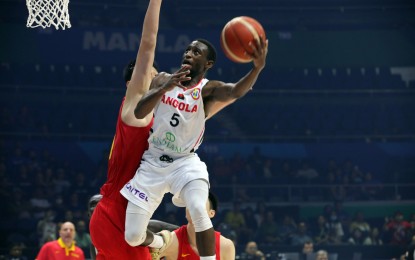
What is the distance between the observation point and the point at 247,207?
1591 centimetres

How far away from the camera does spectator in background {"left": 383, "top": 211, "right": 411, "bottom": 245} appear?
619 inches

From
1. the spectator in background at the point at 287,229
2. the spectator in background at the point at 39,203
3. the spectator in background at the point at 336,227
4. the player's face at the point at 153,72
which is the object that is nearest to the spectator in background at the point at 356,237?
the spectator in background at the point at 336,227

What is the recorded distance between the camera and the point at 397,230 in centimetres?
1588

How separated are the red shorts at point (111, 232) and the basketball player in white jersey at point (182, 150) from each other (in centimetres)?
14

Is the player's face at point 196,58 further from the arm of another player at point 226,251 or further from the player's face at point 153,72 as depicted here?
the arm of another player at point 226,251

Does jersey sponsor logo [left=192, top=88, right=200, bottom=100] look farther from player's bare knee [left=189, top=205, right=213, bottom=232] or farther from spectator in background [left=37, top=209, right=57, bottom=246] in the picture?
spectator in background [left=37, top=209, right=57, bottom=246]

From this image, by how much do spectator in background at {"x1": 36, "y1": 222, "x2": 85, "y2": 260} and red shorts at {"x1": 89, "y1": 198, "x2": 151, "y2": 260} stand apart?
159 inches

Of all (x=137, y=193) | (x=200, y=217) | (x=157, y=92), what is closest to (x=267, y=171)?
(x=137, y=193)

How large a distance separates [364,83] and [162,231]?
15.0 m

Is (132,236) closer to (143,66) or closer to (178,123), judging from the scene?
(178,123)

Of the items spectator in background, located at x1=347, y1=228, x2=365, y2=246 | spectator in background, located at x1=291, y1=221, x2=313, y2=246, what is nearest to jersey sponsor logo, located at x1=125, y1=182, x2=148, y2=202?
spectator in background, located at x1=291, y1=221, x2=313, y2=246

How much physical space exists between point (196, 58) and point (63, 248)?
4807 millimetres

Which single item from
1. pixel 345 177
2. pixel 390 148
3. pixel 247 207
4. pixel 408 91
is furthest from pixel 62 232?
pixel 408 91

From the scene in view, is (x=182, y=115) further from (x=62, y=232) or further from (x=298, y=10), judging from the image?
(x=298, y=10)
